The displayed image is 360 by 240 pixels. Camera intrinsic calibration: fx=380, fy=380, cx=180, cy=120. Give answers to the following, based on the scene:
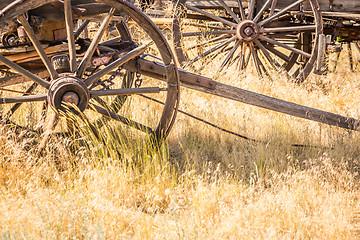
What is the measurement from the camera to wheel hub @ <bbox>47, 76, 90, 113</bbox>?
2.37 metres

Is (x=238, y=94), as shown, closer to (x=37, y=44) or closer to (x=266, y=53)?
(x=37, y=44)

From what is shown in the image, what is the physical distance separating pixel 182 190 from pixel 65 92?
1011mm

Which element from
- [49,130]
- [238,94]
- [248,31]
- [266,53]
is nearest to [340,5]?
[266,53]

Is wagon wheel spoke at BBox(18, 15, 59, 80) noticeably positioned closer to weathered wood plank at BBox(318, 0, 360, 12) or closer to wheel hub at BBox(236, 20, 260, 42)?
wheel hub at BBox(236, 20, 260, 42)

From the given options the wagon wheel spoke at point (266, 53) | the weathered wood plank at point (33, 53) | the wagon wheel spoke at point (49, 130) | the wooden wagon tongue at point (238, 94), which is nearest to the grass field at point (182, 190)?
the wagon wheel spoke at point (49, 130)

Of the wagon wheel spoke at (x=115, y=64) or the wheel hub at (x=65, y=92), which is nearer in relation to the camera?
the wheel hub at (x=65, y=92)

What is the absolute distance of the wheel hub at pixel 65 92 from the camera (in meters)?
2.37

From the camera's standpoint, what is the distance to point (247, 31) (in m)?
5.02

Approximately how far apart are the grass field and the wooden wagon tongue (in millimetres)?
243

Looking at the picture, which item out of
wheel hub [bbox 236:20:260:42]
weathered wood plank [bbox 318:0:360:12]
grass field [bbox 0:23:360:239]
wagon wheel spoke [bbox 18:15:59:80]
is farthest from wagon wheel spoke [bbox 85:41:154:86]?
weathered wood plank [bbox 318:0:360:12]

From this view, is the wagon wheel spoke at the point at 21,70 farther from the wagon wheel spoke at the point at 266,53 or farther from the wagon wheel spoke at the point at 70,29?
the wagon wheel spoke at the point at 266,53

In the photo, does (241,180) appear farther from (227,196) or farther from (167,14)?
(167,14)

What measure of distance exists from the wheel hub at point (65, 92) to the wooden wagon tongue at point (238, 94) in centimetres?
47

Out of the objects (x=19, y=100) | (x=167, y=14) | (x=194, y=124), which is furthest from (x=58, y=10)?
(x=167, y=14)
